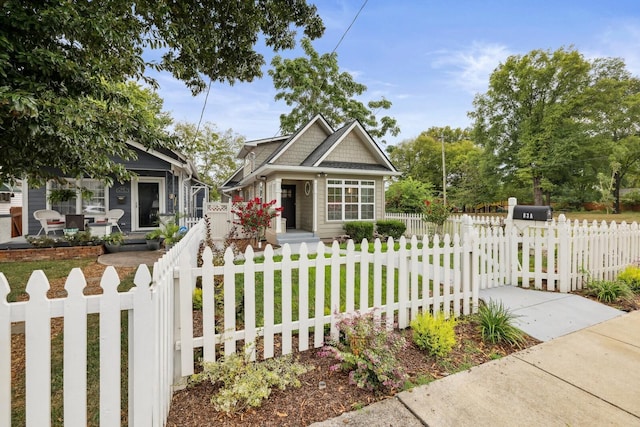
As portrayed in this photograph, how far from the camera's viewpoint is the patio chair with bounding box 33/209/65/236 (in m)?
9.32

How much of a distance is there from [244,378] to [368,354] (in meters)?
1.06

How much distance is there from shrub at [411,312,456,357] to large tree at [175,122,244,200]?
29437 millimetres

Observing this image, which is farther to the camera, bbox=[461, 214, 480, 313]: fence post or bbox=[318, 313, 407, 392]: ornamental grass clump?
bbox=[461, 214, 480, 313]: fence post

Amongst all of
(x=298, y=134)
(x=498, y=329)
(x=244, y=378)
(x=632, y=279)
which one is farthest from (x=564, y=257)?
(x=298, y=134)

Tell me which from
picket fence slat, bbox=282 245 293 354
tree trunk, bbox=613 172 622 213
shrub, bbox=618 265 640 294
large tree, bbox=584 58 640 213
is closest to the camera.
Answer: picket fence slat, bbox=282 245 293 354

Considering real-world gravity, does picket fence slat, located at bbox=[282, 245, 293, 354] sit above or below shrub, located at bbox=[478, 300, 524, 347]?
above

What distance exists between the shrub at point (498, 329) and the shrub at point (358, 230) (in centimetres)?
813

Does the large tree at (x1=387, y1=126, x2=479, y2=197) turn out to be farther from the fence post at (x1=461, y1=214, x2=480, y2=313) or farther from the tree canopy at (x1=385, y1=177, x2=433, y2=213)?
the fence post at (x1=461, y1=214, x2=480, y2=313)

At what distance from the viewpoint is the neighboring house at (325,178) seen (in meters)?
11.9

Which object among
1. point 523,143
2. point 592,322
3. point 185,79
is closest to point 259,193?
point 185,79

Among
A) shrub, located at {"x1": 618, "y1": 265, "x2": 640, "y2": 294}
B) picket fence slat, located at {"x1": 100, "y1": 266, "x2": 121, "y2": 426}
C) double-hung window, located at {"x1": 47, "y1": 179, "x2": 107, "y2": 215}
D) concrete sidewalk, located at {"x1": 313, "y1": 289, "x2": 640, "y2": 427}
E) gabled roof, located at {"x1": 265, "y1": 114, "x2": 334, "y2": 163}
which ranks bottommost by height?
concrete sidewalk, located at {"x1": 313, "y1": 289, "x2": 640, "y2": 427}

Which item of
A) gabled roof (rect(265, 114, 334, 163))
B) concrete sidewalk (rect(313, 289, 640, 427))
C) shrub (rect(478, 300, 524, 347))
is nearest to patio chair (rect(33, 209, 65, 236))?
gabled roof (rect(265, 114, 334, 163))

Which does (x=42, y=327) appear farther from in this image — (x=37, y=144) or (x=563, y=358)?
(x=563, y=358)

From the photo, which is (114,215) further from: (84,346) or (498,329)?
(498,329)
